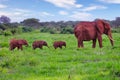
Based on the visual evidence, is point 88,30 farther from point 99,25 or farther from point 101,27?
point 101,27

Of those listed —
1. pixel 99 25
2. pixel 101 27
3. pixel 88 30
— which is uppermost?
pixel 99 25

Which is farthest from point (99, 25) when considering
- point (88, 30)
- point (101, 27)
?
point (88, 30)

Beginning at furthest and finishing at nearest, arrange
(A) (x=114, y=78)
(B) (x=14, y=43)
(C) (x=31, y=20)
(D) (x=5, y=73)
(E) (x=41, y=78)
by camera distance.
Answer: (C) (x=31, y=20) < (B) (x=14, y=43) < (D) (x=5, y=73) < (E) (x=41, y=78) < (A) (x=114, y=78)

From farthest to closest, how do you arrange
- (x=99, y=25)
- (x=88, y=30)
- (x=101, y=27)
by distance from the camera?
(x=101, y=27) → (x=99, y=25) → (x=88, y=30)

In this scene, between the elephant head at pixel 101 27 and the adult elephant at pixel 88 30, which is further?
the elephant head at pixel 101 27

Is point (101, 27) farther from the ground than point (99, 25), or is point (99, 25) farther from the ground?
point (99, 25)

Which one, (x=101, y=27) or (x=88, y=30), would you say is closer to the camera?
(x=88, y=30)

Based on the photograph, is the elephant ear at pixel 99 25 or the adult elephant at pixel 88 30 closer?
the adult elephant at pixel 88 30

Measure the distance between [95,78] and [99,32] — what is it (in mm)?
11841

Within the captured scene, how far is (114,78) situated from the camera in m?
9.16

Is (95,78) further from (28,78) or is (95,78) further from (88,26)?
(88,26)

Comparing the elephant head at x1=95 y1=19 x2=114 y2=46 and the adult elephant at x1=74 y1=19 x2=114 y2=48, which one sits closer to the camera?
the adult elephant at x1=74 y1=19 x2=114 y2=48

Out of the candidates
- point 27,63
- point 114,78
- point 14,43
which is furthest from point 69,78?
point 14,43

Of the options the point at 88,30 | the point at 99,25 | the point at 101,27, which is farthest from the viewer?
the point at 101,27
